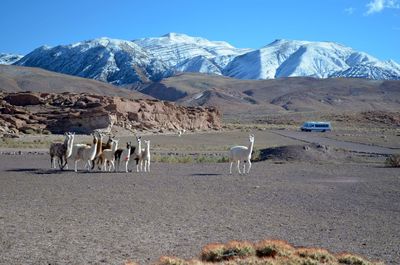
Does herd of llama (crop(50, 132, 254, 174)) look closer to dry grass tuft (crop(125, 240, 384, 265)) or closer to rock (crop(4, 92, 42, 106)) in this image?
dry grass tuft (crop(125, 240, 384, 265))

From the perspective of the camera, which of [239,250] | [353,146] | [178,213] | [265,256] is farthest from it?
[353,146]

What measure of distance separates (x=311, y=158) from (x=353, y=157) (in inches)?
170

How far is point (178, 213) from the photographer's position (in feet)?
A: 47.9

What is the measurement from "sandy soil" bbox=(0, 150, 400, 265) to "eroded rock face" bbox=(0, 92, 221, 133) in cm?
3055

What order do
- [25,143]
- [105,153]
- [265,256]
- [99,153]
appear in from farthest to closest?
[25,143] → [99,153] → [105,153] → [265,256]

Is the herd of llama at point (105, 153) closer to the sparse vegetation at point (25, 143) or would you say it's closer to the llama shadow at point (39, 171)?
the llama shadow at point (39, 171)

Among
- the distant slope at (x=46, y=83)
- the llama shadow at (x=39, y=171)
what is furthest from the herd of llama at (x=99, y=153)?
the distant slope at (x=46, y=83)

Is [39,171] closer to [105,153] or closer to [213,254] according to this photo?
[105,153]

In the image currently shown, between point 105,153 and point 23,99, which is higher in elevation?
point 23,99

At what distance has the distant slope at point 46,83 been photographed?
13600 centimetres

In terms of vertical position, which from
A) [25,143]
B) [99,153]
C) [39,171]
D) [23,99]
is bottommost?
[39,171]

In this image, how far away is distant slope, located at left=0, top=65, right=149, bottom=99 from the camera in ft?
446

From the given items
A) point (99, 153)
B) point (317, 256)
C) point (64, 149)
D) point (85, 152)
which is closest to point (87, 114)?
Answer: point (64, 149)

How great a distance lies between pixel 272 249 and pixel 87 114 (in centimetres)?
4787
